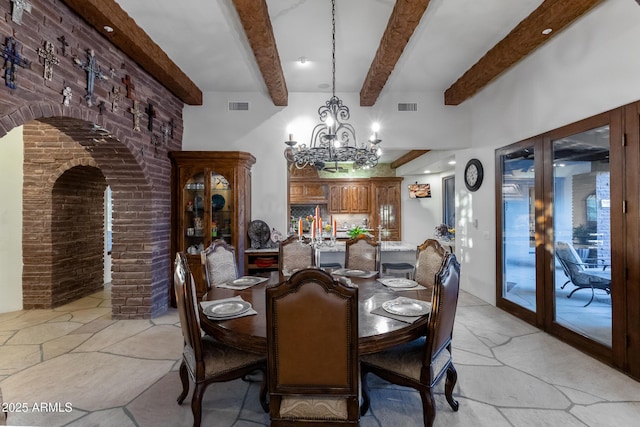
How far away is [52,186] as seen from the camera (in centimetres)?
421

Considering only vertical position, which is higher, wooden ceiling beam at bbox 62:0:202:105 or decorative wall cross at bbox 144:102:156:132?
wooden ceiling beam at bbox 62:0:202:105

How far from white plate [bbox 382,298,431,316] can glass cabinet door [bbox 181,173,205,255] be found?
3.07 metres

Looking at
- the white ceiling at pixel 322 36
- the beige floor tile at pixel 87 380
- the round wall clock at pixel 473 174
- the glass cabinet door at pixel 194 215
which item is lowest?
the beige floor tile at pixel 87 380

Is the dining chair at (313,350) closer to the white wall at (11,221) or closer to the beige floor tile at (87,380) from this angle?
the beige floor tile at (87,380)

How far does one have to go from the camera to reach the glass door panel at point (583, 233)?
2771 mm

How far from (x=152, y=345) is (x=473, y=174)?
4.62 m

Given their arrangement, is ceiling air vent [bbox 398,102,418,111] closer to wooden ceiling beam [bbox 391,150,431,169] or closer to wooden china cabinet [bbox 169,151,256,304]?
wooden ceiling beam [bbox 391,150,431,169]

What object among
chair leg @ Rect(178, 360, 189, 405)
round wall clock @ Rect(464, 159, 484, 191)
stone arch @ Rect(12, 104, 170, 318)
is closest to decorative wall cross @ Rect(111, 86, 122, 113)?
stone arch @ Rect(12, 104, 170, 318)

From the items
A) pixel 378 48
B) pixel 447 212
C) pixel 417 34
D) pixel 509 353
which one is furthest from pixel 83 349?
pixel 447 212

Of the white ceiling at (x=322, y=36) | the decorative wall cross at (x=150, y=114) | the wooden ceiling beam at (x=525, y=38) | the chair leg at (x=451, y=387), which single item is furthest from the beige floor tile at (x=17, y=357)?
the wooden ceiling beam at (x=525, y=38)

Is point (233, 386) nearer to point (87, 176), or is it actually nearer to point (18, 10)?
point (18, 10)

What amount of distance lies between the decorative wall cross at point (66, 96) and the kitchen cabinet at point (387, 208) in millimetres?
6472

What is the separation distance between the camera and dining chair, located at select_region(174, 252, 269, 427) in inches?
69.6

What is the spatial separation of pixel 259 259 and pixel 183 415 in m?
2.45
